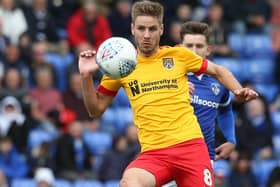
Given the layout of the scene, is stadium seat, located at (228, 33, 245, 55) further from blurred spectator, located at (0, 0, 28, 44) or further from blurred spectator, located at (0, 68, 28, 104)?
blurred spectator, located at (0, 68, 28, 104)

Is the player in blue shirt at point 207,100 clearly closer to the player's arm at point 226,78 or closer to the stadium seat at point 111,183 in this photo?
the player's arm at point 226,78

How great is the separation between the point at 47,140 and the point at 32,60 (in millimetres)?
1805

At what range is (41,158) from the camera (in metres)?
15.0

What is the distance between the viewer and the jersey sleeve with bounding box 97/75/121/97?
29.3 feet

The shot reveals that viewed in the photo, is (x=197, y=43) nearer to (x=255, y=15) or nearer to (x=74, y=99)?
(x=74, y=99)

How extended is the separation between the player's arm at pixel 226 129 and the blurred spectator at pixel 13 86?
5996 mm

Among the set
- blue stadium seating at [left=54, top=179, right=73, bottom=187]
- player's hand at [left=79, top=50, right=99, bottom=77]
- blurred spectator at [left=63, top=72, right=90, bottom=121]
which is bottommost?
blue stadium seating at [left=54, top=179, right=73, bottom=187]

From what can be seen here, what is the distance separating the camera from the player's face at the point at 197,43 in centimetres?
999

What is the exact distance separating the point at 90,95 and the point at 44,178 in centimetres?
567

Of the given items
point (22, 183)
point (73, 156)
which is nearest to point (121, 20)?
point (73, 156)

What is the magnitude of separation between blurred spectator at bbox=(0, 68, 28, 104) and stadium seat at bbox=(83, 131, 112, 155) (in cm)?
125

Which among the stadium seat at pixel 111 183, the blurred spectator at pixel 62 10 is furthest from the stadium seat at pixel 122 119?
the blurred spectator at pixel 62 10

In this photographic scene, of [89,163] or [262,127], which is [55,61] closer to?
[89,163]

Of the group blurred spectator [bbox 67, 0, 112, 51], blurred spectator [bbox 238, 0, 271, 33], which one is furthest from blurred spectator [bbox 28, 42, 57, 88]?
blurred spectator [bbox 238, 0, 271, 33]
